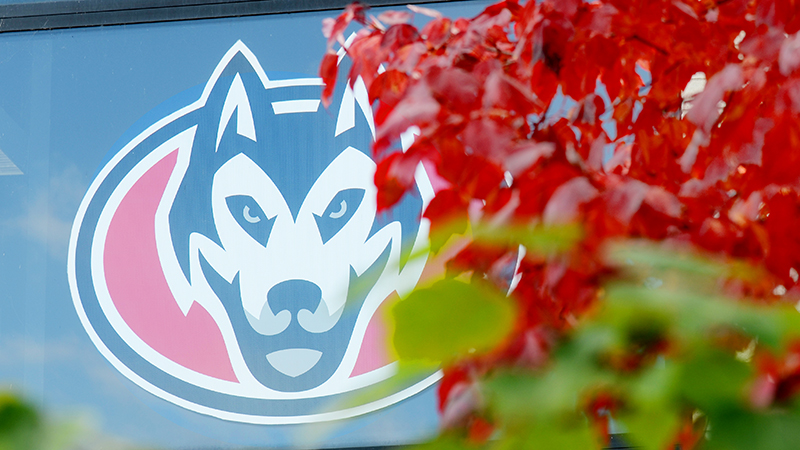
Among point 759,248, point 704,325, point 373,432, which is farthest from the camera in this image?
point 373,432

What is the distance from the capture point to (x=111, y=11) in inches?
106

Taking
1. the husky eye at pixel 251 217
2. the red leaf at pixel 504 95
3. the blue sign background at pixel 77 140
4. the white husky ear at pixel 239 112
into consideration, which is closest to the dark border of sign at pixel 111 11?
the blue sign background at pixel 77 140

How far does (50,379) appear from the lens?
8.16 feet

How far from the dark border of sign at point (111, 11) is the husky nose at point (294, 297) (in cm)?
106

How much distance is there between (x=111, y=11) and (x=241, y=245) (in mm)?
1074

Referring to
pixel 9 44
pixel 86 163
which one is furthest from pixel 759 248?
pixel 9 44

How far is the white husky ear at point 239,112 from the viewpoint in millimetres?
2584

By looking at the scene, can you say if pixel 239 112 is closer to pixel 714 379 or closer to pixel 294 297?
pixel 294 297

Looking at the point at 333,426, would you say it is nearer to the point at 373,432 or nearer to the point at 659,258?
the point at 659,258

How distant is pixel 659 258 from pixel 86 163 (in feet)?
9.04

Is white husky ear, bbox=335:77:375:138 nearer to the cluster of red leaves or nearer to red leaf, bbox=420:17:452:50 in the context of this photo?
the cluster of red leaves

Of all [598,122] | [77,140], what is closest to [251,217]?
[77,140]

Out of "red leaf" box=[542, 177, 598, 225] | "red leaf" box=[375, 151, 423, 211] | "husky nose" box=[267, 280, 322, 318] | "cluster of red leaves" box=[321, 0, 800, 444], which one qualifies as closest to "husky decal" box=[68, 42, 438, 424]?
"husky nose" box=[267, 280, 322, 318]

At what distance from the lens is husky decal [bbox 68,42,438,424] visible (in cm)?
245
